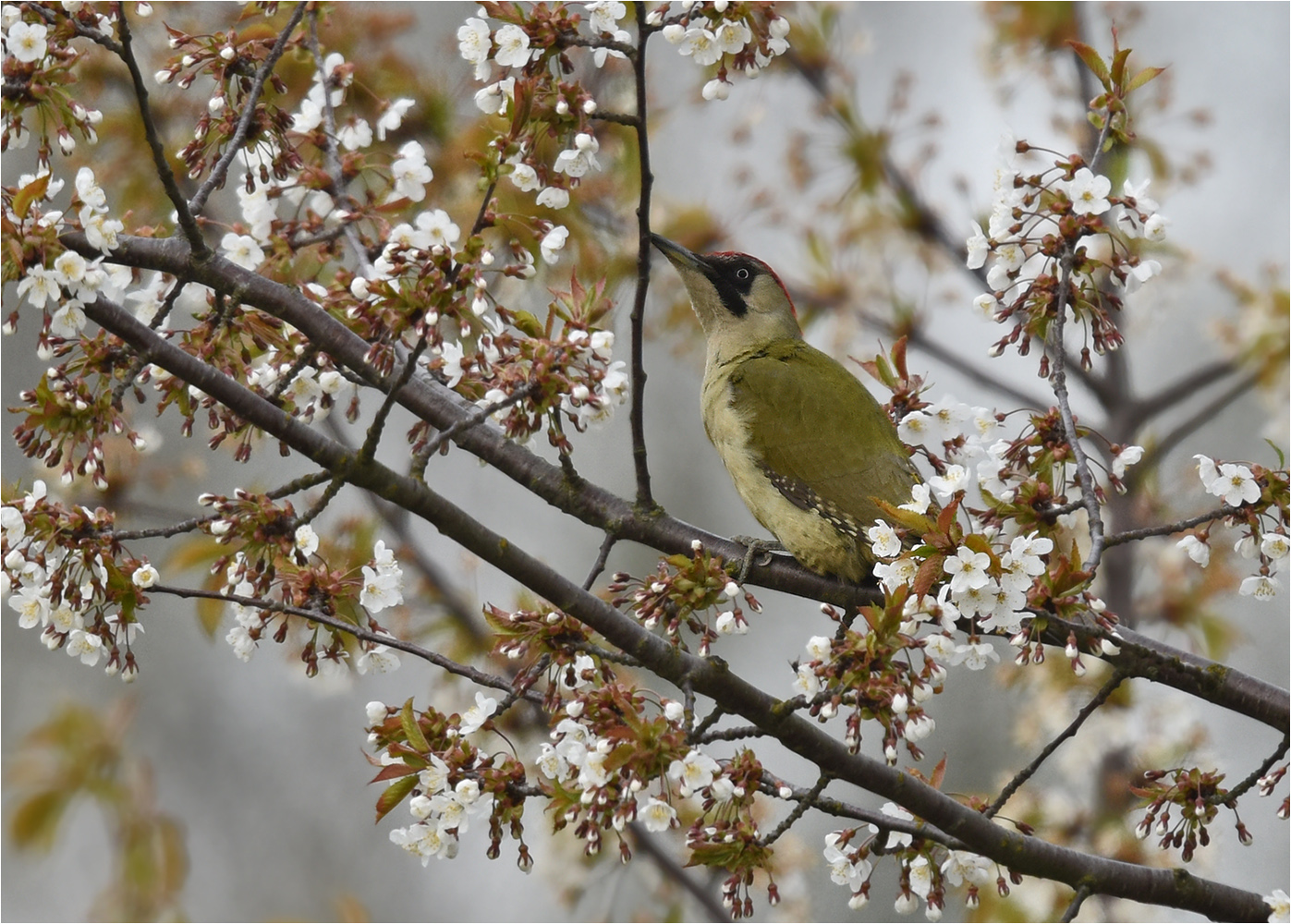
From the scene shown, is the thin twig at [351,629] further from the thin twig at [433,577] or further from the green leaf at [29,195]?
the thin twig at [433,577]

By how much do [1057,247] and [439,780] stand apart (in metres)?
1.87

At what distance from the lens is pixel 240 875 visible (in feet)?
36.4

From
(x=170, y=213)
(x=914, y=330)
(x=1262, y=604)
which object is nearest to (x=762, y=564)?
(x=914, y=330)

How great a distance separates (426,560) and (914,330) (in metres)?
2.44

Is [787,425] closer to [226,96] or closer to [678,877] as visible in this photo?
[678,877]

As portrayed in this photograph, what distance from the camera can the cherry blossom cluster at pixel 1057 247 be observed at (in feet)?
9.64

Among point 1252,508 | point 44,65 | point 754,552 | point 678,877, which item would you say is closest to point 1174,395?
point 754,552

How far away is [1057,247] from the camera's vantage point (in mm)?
3033

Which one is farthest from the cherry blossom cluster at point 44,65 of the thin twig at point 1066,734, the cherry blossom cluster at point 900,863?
the thin twig at point 1066,734

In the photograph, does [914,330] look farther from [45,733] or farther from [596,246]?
[45,733]

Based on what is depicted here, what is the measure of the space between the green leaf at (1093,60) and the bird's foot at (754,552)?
5.15 ft

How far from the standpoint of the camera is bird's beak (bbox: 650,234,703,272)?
452cm

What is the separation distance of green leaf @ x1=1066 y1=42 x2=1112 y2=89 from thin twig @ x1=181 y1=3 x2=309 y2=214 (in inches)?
72.1

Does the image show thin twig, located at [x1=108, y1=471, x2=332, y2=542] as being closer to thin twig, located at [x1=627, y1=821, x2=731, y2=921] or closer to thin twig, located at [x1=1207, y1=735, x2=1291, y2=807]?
thin twig, located at [x1=1207, y1=735, x2=1291, y2=807]
